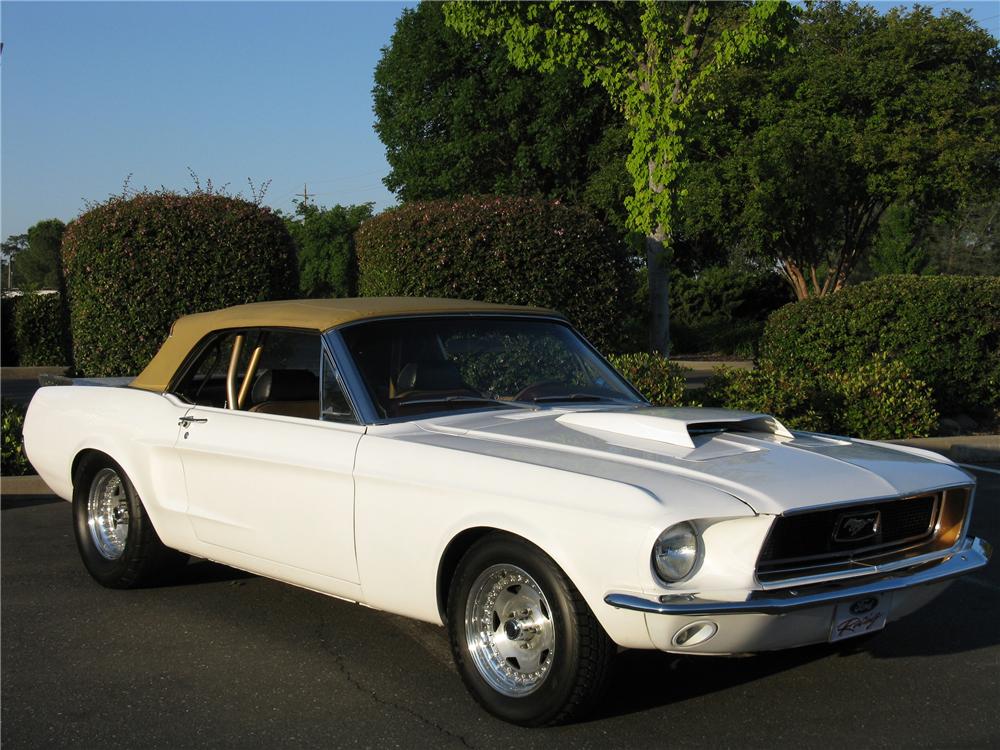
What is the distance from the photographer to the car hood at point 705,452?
13.1 feet

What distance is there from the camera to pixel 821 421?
35.8 ft

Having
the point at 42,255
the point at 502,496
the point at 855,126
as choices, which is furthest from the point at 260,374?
the point at 42,255

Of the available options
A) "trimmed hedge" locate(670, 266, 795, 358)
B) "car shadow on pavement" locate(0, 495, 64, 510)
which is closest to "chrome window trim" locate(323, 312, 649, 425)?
"car shadow on pavement" locate(0, 495, 64, 510)

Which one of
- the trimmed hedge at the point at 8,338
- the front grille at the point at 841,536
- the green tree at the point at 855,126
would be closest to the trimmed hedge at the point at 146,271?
the front grille at the point at 841,536

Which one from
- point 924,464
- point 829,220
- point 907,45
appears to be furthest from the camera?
point 829,220

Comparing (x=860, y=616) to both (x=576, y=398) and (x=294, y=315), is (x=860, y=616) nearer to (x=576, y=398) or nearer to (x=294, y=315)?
(x=576, y=398)

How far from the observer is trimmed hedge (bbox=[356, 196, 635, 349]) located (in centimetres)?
1139

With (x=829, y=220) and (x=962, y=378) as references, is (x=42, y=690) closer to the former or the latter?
(x=962, y=378)

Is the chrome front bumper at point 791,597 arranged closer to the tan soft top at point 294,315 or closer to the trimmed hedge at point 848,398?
the tan soft top at point 294,315

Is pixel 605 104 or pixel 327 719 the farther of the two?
pixel 605 104

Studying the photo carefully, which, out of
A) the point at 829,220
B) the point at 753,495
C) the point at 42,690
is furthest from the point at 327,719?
the point at 829,220

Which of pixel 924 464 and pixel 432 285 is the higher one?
pixel 432 285

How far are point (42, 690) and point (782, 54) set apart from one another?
1233 cm

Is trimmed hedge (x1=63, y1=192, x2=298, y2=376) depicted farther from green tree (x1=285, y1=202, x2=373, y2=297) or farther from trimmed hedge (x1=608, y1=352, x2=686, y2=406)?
green tree (x1=285, y1=202, x2=373, y2=297)
